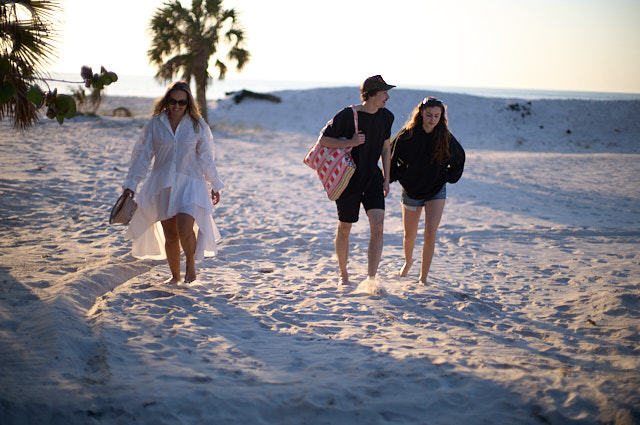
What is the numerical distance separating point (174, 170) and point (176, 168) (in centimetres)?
3

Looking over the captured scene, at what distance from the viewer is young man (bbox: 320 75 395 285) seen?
4.49 metres

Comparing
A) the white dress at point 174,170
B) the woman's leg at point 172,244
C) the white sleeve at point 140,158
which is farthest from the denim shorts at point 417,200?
the white sleeve at point 140,158

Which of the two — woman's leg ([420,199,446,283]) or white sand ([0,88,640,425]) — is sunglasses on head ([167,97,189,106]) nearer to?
white sand ([0,88,640,425])

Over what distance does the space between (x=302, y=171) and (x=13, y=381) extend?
961 centimetres

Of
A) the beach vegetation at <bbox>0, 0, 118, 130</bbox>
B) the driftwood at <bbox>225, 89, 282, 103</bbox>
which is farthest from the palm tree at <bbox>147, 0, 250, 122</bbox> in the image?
the beach vegetation at <bbox>0, 0, 118, 130</bbox>

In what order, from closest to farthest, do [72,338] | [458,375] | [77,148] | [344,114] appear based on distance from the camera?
[458,375] → [72,338] → [344,114] → [77,148]

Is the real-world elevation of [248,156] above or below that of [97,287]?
above

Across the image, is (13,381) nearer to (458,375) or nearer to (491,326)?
(458,375)

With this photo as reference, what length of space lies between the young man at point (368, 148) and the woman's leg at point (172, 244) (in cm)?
148

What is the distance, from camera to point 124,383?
9.59ft

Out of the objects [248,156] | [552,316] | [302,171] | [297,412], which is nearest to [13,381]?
[297,412]

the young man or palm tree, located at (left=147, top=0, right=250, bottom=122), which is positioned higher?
palm tree, located at (left=147, top=0, right=250, bottom=122)

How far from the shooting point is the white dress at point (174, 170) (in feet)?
14.4

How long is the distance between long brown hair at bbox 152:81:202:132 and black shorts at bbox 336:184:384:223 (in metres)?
1.44
